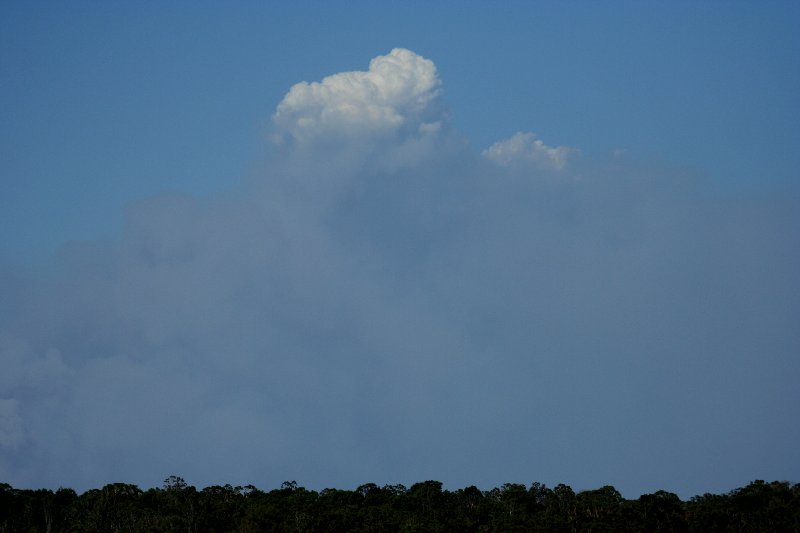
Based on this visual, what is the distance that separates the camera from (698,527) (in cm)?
12656

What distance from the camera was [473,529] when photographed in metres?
132

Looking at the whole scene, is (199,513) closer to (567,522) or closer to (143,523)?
(143,523)

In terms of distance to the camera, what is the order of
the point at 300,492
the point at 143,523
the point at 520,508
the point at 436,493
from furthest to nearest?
1. the point at 300,492
2. the point at 436,493
3. the point at 520,508
4. the point at 143,523

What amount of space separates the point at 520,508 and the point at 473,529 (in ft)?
96.3

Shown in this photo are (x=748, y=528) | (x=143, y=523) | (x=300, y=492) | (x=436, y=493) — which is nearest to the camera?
(x=748, y=528)

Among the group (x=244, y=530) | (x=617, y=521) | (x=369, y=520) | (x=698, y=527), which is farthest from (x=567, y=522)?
(x=244, y=530)

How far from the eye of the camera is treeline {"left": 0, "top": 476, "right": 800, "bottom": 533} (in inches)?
5037

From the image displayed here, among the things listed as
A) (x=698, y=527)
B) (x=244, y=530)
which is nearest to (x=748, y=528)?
(x=698, y=527)

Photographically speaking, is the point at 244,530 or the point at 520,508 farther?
the point at 520,508

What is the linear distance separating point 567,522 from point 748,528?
77.3 feet

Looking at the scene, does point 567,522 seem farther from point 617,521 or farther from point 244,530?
point 244,530

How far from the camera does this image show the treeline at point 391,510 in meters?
128

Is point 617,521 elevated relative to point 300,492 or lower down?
lower down

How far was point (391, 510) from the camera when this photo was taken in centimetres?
15188
